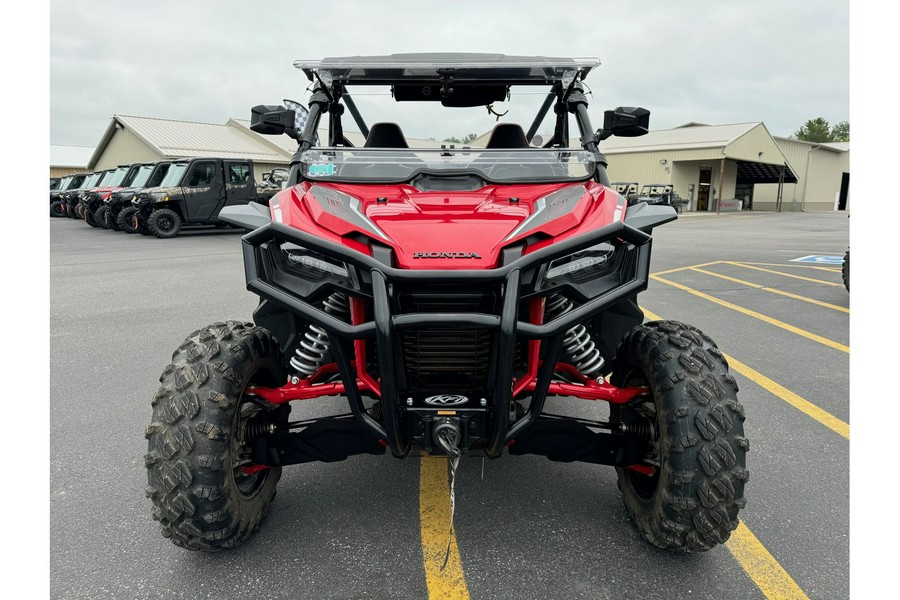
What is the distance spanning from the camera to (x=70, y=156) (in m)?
54.0

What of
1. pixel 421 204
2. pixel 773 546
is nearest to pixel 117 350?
pixel 421 204

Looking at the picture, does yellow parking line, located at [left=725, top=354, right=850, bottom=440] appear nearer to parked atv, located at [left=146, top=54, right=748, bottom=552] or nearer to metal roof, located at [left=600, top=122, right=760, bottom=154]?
parked atv, located at [left=146, top=54, right=748, bottom=552]

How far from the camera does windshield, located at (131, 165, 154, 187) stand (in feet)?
58.4

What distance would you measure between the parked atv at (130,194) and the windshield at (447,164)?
16309 millimetres

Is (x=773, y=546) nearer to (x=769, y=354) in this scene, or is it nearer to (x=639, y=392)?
(x=639, y=392)

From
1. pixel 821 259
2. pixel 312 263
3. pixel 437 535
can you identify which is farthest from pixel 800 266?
pixel 312 263

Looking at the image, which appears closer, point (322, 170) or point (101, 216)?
point (322, 170)

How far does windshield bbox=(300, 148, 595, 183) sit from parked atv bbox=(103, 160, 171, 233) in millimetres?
16309

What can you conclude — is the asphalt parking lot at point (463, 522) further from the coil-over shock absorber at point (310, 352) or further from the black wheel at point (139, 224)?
the black wheel at point (139, 224)

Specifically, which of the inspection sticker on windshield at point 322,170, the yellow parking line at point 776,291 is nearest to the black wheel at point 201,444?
the inspection sticker on windshield at point 322,170

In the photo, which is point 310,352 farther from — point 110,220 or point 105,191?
point 105,191

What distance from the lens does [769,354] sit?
5.10 m

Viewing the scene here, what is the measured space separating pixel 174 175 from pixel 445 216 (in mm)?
16761

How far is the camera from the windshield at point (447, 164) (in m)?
2.75
